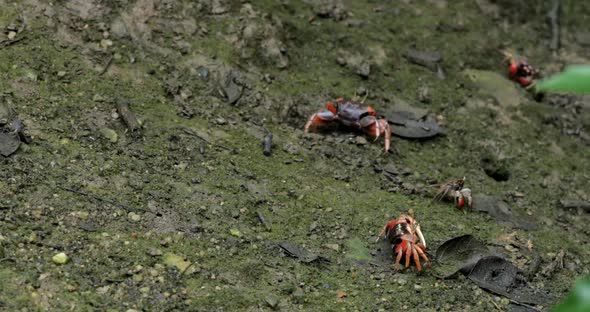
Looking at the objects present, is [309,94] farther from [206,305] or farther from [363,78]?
[206,305]

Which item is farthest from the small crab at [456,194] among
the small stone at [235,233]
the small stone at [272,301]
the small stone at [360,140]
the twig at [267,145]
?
the small stone at [272,301]

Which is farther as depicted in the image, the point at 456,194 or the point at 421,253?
the point at 456,194

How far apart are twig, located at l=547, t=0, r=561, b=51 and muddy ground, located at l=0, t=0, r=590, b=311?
121 centimetres

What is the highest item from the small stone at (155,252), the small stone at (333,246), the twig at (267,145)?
the small stone at (155,252)

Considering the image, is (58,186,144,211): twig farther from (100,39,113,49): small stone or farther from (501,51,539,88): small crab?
(501,51,539,88): small crab

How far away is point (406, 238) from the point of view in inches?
173

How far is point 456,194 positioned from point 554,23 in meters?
4.20

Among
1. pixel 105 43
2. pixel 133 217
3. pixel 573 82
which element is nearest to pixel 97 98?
pixel 105 43

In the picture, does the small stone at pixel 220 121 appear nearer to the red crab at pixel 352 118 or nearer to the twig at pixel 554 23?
the red crab at pixel 352 118

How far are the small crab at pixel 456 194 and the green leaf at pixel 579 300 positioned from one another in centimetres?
418

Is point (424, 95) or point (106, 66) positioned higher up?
point (106, 66)

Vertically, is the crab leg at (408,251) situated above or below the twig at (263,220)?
above

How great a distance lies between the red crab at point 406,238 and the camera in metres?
4.41

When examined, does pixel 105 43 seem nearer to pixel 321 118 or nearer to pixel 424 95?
pixel 321 118
